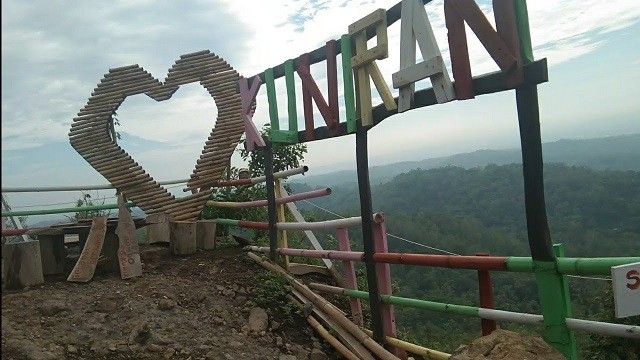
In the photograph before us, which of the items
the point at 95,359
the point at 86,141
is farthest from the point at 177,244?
the point at 95,359

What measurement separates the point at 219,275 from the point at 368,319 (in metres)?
1.47

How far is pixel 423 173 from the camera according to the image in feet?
120

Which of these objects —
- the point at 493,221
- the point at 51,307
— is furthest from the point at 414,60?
the point at 493,221

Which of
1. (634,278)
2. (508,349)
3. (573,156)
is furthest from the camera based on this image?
(573,156)

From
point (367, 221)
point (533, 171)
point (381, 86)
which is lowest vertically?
point (367, 221)

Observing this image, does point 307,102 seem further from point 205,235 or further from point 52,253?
point 52,253

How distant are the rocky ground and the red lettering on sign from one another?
99.1 inches

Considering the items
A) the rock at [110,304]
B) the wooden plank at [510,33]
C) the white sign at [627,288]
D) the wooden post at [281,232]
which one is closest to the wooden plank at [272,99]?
the wooden post at [281,232]

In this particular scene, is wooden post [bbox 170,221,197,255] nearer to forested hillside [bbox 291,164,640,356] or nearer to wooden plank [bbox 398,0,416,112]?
wooden plank [bbox 398,0,416,112]

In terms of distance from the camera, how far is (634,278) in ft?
8.25

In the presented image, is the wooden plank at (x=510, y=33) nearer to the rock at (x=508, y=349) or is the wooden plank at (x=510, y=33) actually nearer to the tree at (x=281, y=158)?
the rock at (x=508, y=349)

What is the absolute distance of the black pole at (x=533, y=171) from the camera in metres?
2.92

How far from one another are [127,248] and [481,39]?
373 centimetres

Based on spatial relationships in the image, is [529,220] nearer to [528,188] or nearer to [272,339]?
[528,188]
